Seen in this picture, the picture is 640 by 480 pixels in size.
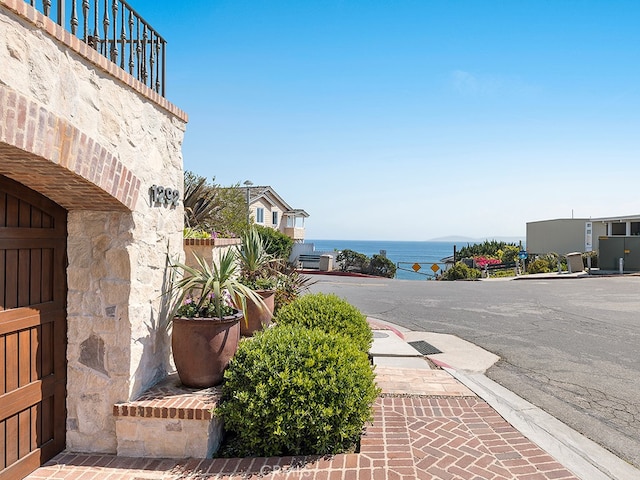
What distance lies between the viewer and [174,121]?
5254 millimetres

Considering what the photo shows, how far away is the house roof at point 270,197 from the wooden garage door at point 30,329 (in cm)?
3136

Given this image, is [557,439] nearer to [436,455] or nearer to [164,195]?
[436,455]

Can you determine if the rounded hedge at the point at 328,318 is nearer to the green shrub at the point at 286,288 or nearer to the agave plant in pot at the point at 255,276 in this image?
the agave plant in pot at the point at 255,276

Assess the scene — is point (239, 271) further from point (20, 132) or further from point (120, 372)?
point (20, 132)

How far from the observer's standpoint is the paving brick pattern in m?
3.91

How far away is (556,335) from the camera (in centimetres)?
973

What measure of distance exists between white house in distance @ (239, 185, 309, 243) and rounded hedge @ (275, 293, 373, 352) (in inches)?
1114

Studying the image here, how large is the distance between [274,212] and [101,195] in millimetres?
38516

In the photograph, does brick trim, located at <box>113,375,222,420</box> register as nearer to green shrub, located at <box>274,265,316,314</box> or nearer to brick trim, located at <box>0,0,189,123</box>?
brick trim, located at <box>0,0,189,123</box>

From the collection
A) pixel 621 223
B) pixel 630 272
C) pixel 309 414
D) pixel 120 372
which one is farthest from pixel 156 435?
pixel 621 223

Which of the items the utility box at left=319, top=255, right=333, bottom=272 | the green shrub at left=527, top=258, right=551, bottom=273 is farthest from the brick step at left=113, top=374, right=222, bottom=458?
the utility box at left=319, top=255, right=333, bottom=272

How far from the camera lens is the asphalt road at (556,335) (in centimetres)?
564

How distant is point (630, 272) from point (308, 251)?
866 inches

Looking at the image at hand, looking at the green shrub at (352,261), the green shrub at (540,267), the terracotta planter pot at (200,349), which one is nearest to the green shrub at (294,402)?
the terracotta planter pot at (200,349)
